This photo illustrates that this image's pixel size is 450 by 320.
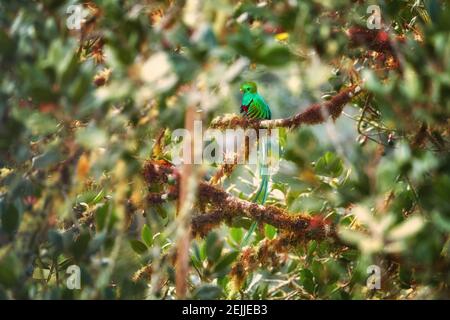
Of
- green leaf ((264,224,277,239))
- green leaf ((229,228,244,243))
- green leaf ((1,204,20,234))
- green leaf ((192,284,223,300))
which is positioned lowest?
green leaf ((229,228,244,243))

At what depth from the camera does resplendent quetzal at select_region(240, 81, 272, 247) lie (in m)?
2.98

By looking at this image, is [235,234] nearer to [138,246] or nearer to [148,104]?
[138,246]

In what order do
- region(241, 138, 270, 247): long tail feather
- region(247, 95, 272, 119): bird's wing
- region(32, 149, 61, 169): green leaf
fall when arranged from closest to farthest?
1. region(32, 149, 61, 169): green leaf
2. region(241, 138, 270, 247): long tail feather
3. region(247, 95, 272, 119): bird's wing

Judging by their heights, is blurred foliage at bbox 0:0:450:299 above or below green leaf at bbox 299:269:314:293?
above

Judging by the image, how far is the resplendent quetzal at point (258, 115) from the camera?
9.78 feet

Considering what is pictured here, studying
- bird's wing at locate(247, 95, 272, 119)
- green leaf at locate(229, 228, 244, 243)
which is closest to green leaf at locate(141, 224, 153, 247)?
green leaf at locate(229, 228, 244, 243)

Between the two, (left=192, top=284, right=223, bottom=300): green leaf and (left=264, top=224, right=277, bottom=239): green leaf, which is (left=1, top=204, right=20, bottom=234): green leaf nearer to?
(left=192, top=284, right=223, bottom=300): green leaf

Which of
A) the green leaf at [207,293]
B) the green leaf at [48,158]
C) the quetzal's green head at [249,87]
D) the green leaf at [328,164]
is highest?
the green leaf at [48,158]

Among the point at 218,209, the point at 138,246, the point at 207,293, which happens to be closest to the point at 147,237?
the point at 138,246

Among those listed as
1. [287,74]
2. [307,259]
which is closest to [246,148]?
[307,259]

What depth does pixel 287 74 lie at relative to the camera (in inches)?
54.5

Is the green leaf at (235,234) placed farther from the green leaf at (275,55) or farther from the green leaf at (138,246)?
the green leaf at (275,55)

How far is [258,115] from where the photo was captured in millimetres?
A: 3398

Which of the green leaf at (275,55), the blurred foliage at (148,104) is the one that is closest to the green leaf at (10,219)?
the blurred foliage at (148,104)
